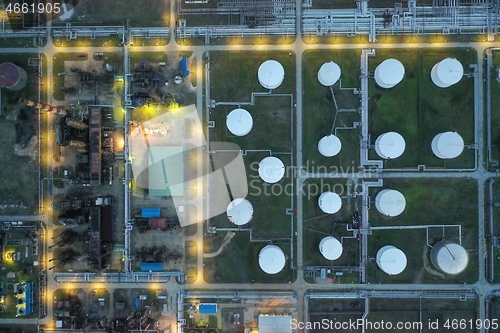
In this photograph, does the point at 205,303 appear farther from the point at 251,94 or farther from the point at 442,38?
the point at 442,38

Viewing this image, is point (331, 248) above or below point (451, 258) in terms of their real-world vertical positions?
above

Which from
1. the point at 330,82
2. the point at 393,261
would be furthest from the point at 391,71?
the point at 393,261

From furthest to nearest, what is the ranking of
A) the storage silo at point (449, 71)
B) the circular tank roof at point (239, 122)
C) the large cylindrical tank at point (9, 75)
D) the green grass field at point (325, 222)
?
the green grass field at point (325, 222)
the large cylindrical tank at point (9, 75)
the circular tank roof at point (239, 122)
the storage silo at point (449, 71)

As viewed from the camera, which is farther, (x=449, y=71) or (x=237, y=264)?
(x=237, y=264)

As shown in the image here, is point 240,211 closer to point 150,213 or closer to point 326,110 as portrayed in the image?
point 150,213

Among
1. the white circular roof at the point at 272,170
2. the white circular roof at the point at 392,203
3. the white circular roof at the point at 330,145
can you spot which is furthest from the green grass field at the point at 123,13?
the white circular roof at the point at 392,203

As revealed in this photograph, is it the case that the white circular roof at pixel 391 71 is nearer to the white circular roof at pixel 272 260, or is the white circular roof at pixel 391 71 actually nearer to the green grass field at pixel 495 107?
the green grass field at pixel 495 107
